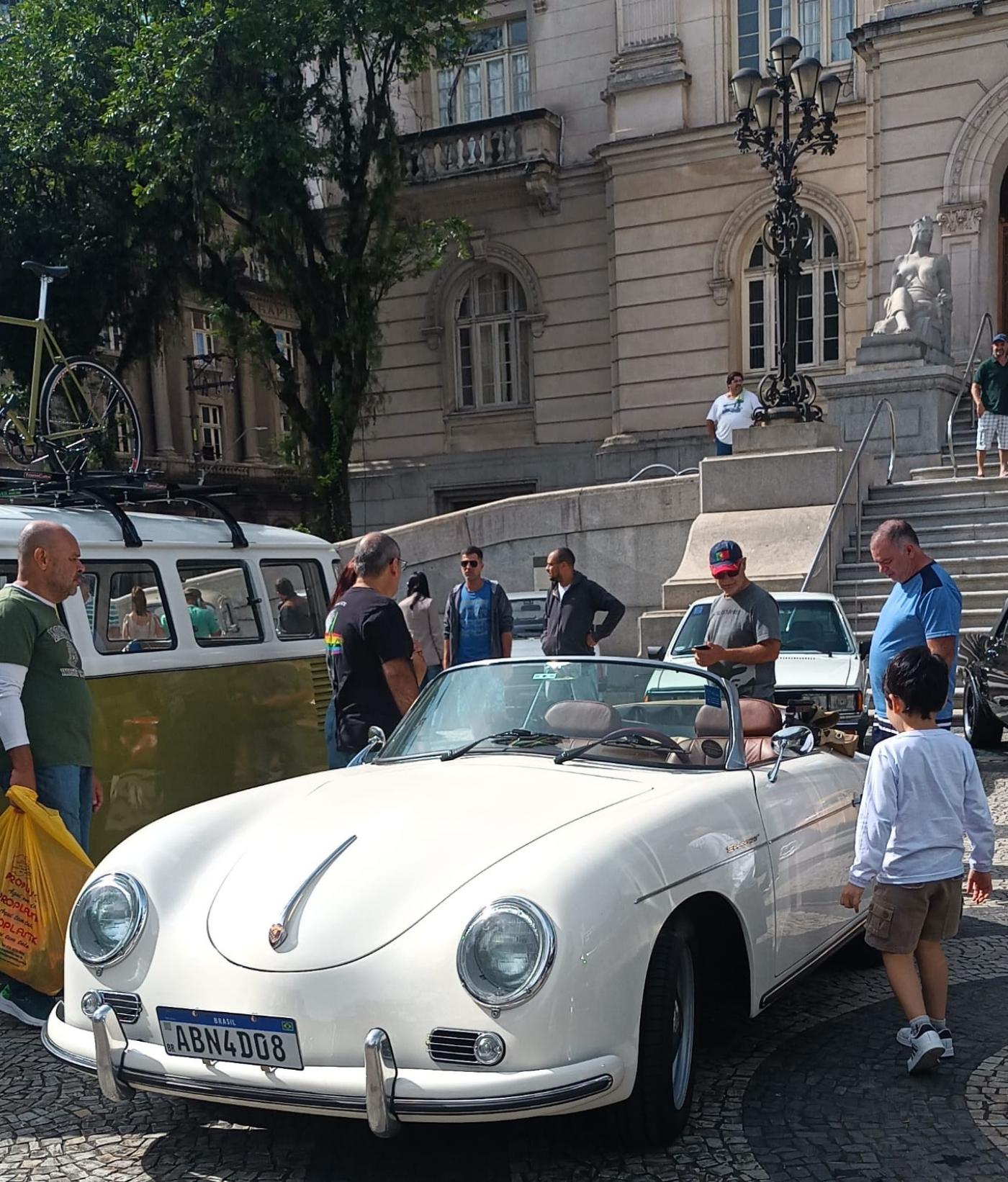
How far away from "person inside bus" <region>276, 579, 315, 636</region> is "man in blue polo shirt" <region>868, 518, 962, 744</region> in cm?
352

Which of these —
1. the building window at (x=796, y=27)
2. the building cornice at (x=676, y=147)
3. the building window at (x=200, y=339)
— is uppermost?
the building window at (x=796, y=27)

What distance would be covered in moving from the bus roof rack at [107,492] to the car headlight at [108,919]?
303 cm

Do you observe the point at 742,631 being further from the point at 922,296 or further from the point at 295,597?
the point at 922,296

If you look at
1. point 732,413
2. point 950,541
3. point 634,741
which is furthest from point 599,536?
point 634,741

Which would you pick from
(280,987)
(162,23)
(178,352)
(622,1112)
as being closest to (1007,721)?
(622,1112)

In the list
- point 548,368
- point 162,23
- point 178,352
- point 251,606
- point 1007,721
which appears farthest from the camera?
point 178,352

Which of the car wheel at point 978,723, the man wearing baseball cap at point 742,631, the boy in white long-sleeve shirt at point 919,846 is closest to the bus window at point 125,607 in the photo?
the man wearing baseball cap at point 742,631

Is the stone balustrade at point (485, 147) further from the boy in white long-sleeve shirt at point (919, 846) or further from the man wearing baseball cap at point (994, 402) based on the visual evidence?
the boy in white long-sleeve shirt at point (919, 846)

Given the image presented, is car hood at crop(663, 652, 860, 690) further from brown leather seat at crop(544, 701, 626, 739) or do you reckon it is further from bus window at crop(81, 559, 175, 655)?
brown leather seat at crop(544, 701, 626, 739)

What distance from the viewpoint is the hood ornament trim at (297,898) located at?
3305mm

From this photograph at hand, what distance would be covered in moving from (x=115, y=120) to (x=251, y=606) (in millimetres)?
16159

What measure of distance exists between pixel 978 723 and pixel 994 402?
20.9ft

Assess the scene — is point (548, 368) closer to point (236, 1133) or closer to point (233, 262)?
point (233, 262)

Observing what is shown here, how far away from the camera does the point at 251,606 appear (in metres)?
7.25
